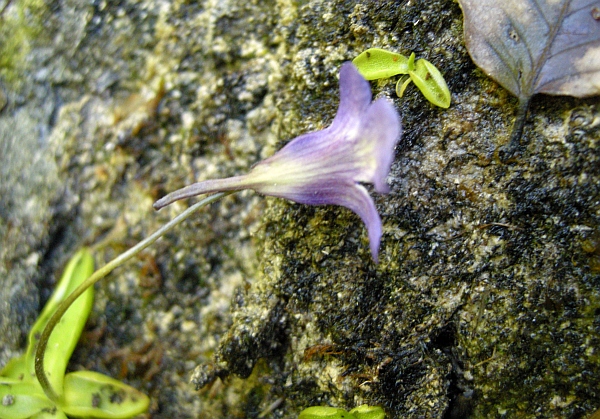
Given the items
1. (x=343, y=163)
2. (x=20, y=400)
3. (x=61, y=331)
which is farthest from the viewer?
(x=61, y=331)

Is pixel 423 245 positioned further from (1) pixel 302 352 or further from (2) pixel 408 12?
(2) pixel 408 12

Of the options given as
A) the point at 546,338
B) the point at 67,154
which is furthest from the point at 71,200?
the point at 546,338

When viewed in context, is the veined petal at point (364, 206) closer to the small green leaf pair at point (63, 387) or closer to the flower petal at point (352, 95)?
the flower petal at point (352, 95)

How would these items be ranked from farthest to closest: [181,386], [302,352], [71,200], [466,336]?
1. [71,200]
2. [181,386]
3. [302,352]
4. [466,336]

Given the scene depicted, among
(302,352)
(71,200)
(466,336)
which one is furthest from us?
(71,200)

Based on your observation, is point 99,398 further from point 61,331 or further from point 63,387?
point 61,331

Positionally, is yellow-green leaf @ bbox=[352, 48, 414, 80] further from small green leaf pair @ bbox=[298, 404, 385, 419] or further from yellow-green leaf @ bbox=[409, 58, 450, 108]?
small green leaf pair @ bbox=[298, 404, 385, 419]

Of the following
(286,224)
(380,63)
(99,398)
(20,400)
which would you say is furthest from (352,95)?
(20,400)
